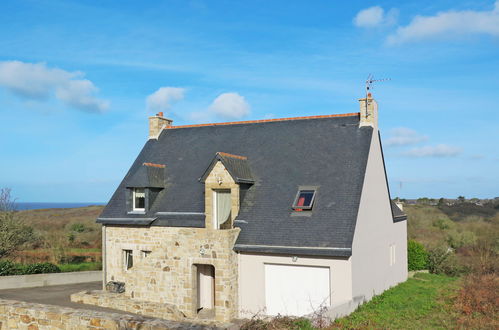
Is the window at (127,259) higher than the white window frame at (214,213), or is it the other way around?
the white window frame at (214,213)

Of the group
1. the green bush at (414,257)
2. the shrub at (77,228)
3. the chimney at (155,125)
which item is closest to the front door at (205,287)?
the chimney at (155,125)

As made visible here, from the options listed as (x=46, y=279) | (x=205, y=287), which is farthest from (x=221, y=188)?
(x=46, y=279)

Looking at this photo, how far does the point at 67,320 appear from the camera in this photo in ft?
39.0

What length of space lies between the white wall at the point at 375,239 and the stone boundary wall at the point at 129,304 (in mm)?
6284

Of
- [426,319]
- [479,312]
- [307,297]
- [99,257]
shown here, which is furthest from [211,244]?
[99,257]

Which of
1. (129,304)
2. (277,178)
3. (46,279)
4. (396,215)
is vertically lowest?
(46,279)

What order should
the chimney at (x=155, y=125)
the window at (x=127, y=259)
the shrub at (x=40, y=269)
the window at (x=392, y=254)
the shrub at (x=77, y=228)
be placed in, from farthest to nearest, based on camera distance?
the shrub at (x=77, y=228)
the chimney at (x=155, y=125)
the shrub at (x=40, y=269)
the window at (x=392, y=254)
the window at (x=127, y=259)

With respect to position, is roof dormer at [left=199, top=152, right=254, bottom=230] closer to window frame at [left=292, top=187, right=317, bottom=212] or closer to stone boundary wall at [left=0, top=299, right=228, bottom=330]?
window frame at [left=292, top=187, right=317, bottom=212]

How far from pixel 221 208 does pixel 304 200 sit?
322 cm

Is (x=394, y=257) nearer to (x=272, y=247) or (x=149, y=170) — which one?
(x=272, y=247)

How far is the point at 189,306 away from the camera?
15445 millimetres

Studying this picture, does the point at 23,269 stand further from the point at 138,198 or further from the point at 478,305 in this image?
the point at 478,305

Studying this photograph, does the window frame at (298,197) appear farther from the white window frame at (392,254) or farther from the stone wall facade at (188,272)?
the white window frame at (392,254)

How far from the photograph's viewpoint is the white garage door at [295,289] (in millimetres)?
14570
